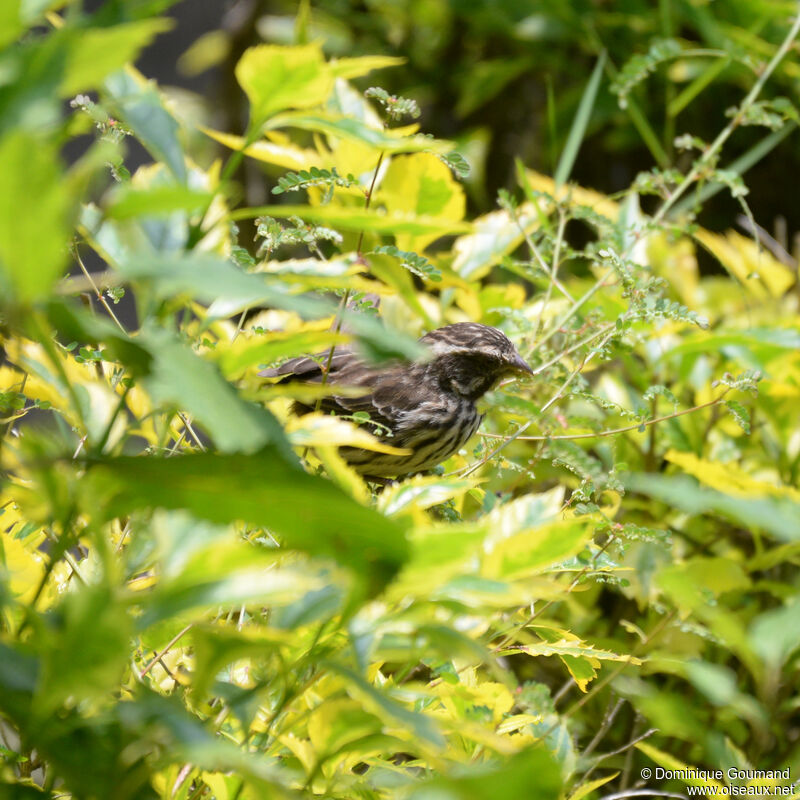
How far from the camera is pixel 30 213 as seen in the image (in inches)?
18.2

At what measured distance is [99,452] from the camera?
575mm

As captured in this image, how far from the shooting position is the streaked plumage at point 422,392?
1.64 meters

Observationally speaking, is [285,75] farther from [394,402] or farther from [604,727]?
[394,402]

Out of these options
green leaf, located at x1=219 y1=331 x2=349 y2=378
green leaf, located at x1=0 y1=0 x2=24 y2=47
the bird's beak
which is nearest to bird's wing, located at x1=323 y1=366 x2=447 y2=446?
the bird's beak

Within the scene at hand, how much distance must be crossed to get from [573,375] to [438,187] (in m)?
0.45

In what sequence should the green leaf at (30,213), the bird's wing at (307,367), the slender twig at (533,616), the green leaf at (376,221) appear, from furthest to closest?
the bird's wing at (307,367)
the slender twig at (533,616)
the green leaf at (376,221)
the green leaf at (30,213)

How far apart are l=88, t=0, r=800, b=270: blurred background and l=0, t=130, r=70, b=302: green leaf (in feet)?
8.09

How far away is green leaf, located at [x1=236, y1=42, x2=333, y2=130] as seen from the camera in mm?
592

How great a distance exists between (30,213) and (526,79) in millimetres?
3137

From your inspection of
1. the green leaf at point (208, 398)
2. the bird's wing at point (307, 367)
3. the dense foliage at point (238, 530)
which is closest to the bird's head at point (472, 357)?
the bird's wing at point (307, 367)

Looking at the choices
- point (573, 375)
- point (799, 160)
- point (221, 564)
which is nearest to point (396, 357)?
point (221, 564)

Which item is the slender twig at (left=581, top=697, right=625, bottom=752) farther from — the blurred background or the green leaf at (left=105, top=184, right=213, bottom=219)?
the blurred background

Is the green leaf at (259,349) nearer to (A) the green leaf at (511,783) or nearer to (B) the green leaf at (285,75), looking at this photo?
(B) the green leaf at (285,75)

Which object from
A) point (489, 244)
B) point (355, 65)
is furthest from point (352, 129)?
point (489, 244)
